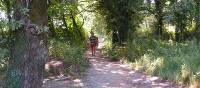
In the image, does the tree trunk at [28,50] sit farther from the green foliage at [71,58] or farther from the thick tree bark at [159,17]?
the thick tree bark at [159,17]

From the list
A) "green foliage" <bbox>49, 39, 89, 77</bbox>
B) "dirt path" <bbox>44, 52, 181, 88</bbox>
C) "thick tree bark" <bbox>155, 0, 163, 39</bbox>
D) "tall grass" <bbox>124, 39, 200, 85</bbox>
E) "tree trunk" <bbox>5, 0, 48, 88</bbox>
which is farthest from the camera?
"thick tree bark" <bbox>155, 0, 163, 39</bbox>

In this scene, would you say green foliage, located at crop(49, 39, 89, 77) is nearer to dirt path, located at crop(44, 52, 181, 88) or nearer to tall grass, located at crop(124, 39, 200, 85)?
dirt path, located at crop(44, 52, 181, 88)

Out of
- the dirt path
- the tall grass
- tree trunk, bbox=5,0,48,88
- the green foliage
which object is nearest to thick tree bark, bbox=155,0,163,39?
the tall grass

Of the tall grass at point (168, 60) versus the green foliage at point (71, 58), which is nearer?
the tall grass at point (168, 60)

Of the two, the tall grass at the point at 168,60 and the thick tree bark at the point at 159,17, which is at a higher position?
the thick tree bark at the point at 159,17

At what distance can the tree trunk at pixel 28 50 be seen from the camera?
360 inches

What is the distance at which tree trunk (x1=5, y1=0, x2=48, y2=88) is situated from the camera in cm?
916

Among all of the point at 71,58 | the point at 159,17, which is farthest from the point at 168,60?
the point at 159,17

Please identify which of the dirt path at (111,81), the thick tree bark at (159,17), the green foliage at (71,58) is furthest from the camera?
the thick tree bark at (159,17)

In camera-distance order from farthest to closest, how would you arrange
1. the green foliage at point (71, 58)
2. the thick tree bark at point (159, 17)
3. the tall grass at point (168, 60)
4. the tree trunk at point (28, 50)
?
the thick tree bark at point (159, 17) → the green foliage at point (71, 58) → the tall grass at point (168, 60) → the tree trunk at point (28, 50)

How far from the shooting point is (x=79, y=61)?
613 inches

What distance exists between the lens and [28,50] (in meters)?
9.21

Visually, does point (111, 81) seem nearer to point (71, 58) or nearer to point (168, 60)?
point (168, 60)

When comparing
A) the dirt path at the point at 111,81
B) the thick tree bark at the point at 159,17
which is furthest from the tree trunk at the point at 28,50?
the thick tree bark at the point at 159,17
